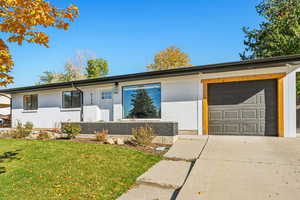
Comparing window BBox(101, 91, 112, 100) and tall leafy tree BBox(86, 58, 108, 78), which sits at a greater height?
tall leafy tree BBox(86, 58, 108, 78)

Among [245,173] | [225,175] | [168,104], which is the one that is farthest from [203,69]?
[225,175]

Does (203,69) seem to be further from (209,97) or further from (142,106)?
(142,106)

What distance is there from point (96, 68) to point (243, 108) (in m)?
26.6

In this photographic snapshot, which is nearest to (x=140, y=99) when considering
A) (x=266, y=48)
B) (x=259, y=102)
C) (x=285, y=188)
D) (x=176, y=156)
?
(x=176, y=156)

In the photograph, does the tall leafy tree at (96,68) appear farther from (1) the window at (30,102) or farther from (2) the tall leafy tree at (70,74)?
(1) the window at (30,102)

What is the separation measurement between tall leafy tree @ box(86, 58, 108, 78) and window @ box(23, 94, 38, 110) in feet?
54.6

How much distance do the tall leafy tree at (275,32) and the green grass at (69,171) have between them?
14.9 meters

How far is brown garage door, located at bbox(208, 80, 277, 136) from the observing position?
21.4ft

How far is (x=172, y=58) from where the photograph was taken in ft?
97.7

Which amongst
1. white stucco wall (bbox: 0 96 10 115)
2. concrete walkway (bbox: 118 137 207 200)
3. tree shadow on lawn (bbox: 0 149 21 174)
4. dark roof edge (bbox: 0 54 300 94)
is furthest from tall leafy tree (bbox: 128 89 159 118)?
white stucco wall (bbox: 0 96 10 115)

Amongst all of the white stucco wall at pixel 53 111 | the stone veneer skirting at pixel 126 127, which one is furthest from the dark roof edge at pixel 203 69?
the stone veneer skirting at pixel 126 127

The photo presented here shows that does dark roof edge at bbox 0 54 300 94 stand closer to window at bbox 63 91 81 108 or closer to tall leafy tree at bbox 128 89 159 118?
window at bbox 63 91 81 108

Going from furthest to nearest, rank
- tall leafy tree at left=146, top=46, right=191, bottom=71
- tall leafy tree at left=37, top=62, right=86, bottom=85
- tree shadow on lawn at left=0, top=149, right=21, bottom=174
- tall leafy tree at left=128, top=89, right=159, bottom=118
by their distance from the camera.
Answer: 1. tall leafy tree at left=37, top=62, right=86, bottom=85
2. tall leafy tree at left=146, top=46, right=191, bottom=71
3. tall leafy tree at left=128, top=89, right=159, bottom=118
4. tree shadow on lawn at left=0, top=149, right=21, bottom=174

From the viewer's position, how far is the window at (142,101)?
8.08 meters
